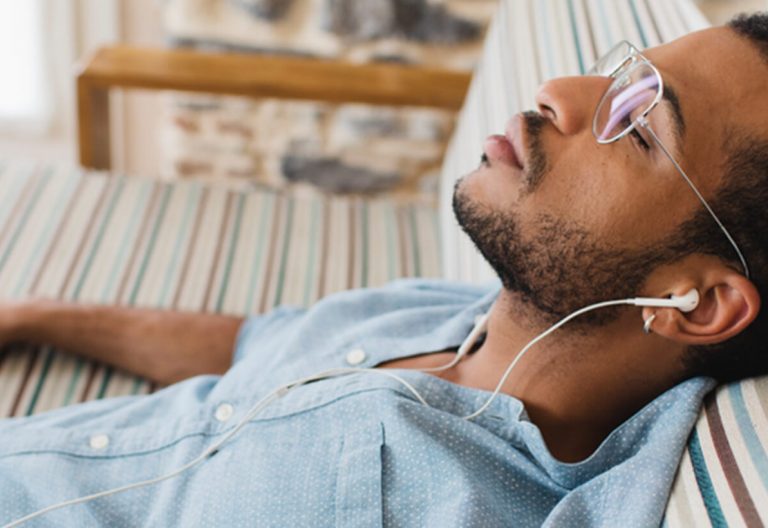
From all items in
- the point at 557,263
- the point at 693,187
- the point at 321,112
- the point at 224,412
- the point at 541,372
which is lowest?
the point at 321,112

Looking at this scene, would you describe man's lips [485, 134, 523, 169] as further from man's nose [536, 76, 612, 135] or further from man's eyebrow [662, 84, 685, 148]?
man's eyebrow [662, 84, 685, 148]

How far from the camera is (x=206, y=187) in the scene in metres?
1.63

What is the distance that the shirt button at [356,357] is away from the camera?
1.03 m

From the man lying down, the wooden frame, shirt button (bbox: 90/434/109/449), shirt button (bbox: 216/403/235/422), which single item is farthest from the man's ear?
the wooden frame

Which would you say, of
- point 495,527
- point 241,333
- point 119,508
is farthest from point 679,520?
point 241,333

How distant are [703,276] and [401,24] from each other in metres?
1.24

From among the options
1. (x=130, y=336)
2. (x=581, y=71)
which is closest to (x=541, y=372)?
(x=581, y=71)

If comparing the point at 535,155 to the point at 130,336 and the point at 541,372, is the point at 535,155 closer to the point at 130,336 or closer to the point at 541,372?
the point at 541,372

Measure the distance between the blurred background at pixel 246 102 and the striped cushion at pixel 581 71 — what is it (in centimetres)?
44

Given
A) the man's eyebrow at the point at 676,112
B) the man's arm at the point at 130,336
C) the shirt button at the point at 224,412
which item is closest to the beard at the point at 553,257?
the man's eyebrow at the point at 676,112

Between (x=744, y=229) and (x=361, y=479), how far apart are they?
0.46m

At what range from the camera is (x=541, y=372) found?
942 millimetres

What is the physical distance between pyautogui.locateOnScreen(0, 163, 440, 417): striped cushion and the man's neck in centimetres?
51

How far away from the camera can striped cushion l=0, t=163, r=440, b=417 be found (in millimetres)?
1353
